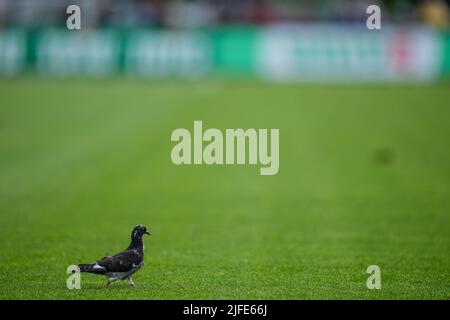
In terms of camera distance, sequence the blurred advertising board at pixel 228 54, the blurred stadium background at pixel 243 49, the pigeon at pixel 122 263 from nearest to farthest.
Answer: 1. the pigeon at pixel 122 263
2. the blurred stadium background at pixel 243 49
3. the blurred advertising board at pixel 228 54

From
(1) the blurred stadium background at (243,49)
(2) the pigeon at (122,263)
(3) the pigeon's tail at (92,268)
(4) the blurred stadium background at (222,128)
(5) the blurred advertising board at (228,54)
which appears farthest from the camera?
(5) the blurred advertising board at (228,54)

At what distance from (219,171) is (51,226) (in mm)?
6403

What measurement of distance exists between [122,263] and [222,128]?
13.2 m

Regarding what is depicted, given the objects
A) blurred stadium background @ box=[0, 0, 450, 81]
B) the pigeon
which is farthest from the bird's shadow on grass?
blurred stadium background @ box=[0, 0, 450, 81]

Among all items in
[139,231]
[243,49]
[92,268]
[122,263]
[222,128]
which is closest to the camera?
[92,268]

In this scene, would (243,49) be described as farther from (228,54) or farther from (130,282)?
(130,282)

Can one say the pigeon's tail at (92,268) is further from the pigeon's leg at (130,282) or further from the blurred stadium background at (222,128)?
the pigeon's leg at (130,282)

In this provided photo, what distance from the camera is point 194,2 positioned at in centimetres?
4322

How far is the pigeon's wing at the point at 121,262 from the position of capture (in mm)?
7801

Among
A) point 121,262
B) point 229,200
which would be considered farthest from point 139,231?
point 229,200

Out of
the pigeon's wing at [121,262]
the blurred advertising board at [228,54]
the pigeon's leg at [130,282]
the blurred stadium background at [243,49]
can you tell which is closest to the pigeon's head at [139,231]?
the pigeon's wing at [121,262]

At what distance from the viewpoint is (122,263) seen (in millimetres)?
7848
